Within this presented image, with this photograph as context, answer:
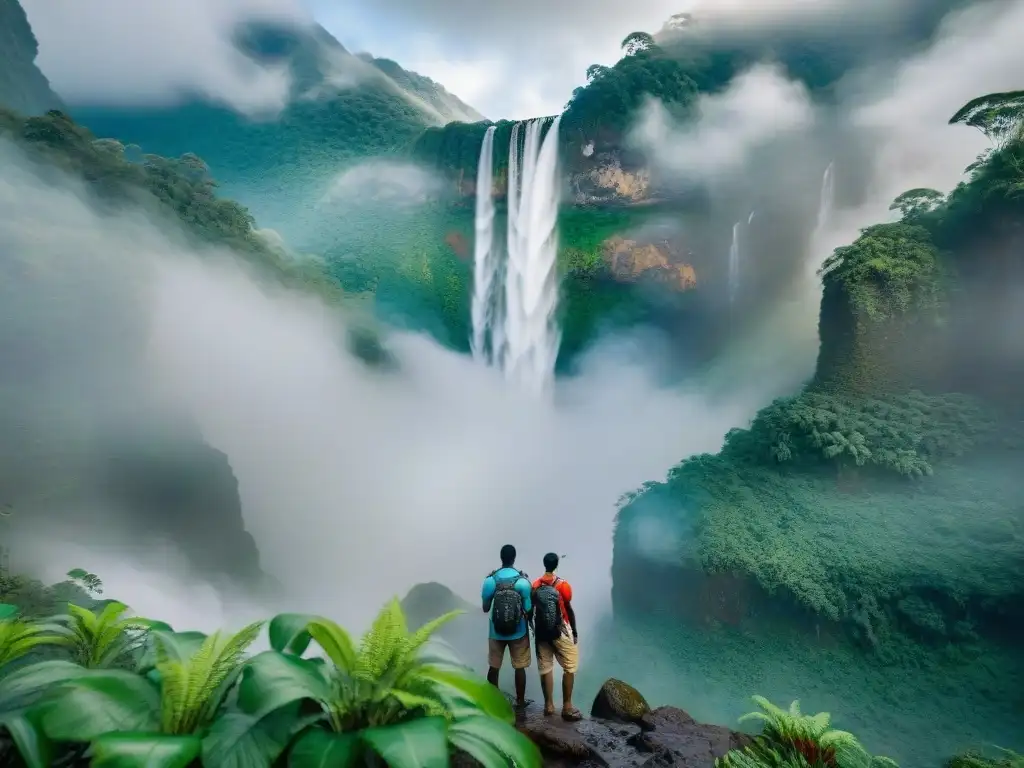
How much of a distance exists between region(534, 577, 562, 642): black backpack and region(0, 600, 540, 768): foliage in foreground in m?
1.43

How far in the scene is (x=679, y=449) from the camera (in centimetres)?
1341

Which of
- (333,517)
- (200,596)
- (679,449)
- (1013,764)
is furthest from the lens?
(679,449)

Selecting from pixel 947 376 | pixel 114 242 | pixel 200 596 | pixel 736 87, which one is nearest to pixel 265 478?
pixel 200 596

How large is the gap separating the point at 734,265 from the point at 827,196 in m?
2.43

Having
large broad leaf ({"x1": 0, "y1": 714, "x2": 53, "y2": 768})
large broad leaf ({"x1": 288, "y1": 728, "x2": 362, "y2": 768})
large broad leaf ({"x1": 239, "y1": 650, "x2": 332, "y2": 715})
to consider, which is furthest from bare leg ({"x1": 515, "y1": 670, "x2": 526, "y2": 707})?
large broad leaf ({"x1": 0, "y1": 714, "x2": 53, "y2": 768})

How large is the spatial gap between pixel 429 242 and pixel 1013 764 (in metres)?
16.1

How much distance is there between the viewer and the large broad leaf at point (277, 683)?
71.6 inches

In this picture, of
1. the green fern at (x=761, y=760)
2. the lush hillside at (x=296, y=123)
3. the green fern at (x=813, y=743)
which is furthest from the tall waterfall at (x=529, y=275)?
the green fern at (x=761, y=760)

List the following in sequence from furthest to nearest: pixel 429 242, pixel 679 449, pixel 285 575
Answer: pixel 429 242, pixel 679 449, pixel 285 575

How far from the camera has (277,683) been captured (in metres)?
1.88

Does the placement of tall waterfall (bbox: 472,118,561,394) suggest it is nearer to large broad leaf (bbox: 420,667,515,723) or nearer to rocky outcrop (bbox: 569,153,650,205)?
rocky outcrop (bbox: 569,153,650,205)

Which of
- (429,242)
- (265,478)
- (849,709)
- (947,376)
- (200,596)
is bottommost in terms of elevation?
(849,709)

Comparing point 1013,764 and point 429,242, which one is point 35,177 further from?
point 1013,764

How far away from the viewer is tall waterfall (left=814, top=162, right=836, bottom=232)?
12.8 meters
